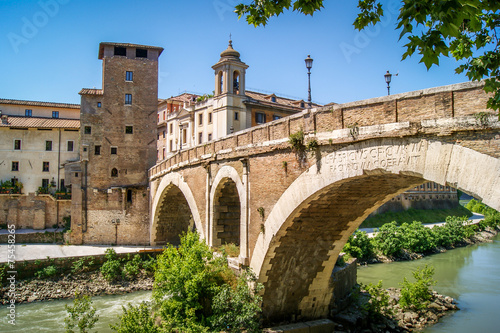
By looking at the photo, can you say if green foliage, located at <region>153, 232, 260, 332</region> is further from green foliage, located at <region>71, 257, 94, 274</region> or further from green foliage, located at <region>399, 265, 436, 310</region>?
green foliage, located at <region>71, 257, 94, 274</region>

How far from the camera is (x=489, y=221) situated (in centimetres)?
4338

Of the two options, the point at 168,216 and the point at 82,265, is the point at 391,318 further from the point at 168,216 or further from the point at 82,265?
the point at 168,216

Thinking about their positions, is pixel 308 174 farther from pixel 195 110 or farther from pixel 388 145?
pixel 195 110

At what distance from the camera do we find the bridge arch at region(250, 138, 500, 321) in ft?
22.8

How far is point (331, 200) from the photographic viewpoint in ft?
35.8

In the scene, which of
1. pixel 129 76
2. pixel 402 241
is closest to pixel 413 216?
pixel 402 241

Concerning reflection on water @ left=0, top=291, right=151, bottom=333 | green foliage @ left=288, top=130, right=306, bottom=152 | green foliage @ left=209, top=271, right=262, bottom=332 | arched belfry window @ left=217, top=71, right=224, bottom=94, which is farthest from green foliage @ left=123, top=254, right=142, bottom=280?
green foliage @ left=288, top=130, right=306, bottom=152

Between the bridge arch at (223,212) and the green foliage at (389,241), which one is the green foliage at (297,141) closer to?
the bridge arch at (223,212)

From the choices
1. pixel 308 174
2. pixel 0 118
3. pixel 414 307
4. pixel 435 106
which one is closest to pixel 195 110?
pixel 0 118

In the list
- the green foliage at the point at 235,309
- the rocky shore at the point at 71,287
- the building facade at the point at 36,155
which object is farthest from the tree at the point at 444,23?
the building facade at the point at 36,155

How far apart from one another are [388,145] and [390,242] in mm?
22198

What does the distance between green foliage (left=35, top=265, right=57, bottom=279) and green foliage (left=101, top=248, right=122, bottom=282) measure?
247 centimetres

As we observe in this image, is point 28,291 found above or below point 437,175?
below

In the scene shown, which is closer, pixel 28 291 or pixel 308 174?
pixel 308 174
